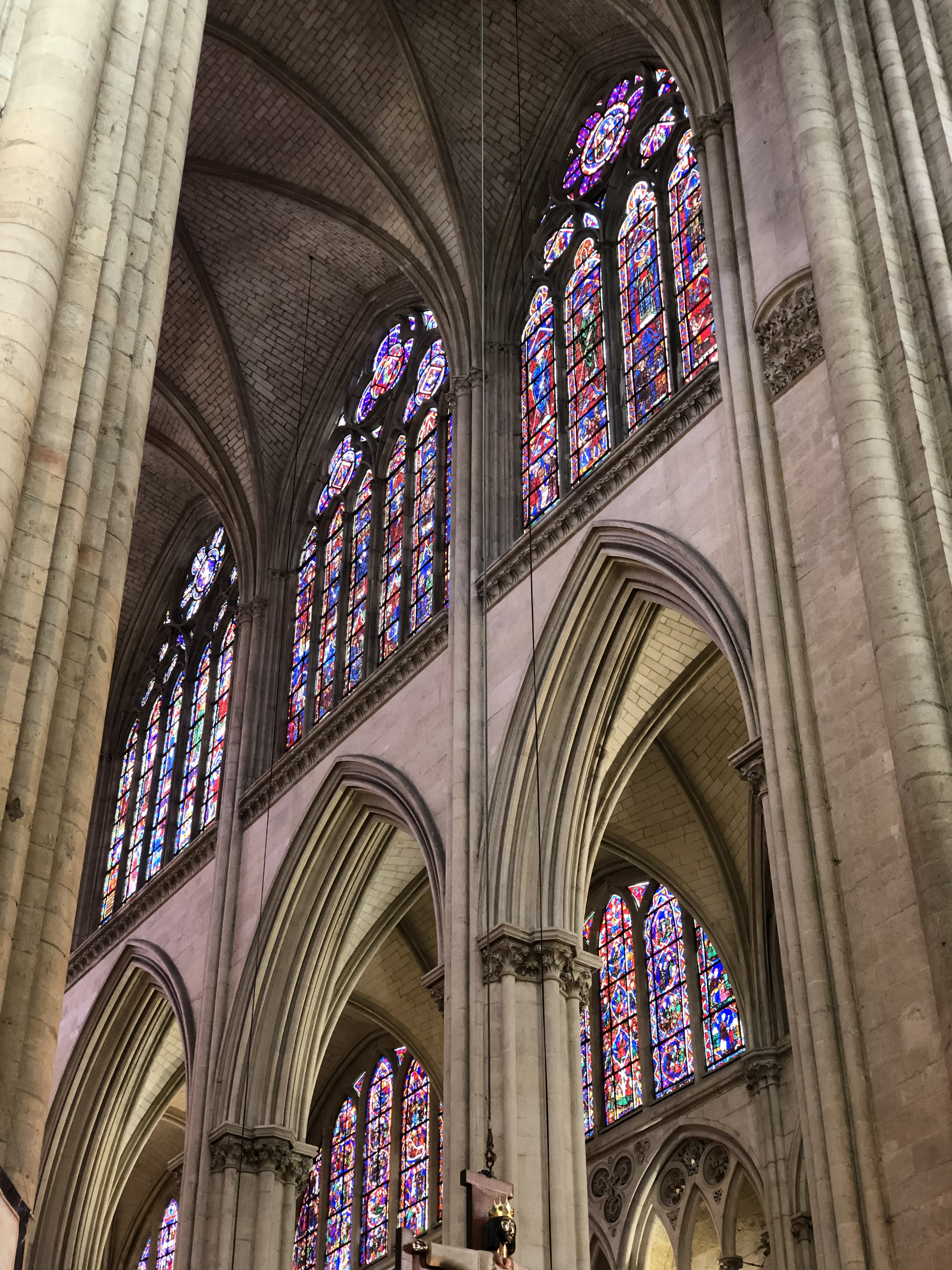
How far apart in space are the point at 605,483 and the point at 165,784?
9.18 m

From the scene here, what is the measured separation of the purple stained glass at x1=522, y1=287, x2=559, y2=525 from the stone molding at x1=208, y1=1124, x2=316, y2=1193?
20.0 feet

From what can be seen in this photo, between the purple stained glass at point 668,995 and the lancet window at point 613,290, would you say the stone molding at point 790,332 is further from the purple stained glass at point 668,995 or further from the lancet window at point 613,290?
the purple stained glass at point 668,995

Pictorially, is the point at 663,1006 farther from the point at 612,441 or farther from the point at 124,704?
the point at 124,704

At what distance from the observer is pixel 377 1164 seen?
19.4 m

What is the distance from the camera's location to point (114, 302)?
301 inches

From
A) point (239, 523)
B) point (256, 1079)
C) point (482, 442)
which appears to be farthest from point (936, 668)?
point (239, 523)

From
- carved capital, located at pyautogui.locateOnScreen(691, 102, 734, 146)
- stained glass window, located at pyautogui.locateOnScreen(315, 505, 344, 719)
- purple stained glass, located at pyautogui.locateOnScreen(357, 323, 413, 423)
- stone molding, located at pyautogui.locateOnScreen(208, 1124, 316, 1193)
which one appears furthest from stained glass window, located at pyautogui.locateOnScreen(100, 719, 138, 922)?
carved capital, located at pyautogui.locateOnScreen(691, 102, 734, 146)

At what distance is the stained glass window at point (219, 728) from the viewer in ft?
63.6

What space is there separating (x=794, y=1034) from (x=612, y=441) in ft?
21.9

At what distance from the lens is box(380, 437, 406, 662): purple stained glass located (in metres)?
17.0

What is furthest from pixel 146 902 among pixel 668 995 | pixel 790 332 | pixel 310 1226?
pixel 790 332

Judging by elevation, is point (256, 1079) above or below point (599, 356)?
below

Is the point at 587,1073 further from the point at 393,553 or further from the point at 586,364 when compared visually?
the point at 586,364

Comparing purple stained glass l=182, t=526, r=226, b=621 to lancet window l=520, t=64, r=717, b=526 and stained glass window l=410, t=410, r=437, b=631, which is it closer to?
stained glass window l=410, t=410, r=437, b=631
